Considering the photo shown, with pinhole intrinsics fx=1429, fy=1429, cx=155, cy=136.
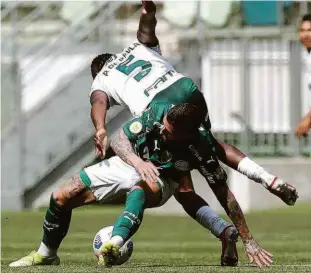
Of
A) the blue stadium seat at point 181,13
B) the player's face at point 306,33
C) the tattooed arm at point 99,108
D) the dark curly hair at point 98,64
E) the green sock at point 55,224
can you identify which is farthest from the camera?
the blue stadium seat at point 181,13

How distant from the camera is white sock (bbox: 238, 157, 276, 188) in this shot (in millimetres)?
11562

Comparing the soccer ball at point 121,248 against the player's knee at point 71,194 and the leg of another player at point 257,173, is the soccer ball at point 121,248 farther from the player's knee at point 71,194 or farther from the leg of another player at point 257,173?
the leg of another player at point 257,173

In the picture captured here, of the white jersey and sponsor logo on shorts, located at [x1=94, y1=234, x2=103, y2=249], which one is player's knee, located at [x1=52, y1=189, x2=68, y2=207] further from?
the white jersey

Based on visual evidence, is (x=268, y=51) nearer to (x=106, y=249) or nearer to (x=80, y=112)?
(x=80, y=112)

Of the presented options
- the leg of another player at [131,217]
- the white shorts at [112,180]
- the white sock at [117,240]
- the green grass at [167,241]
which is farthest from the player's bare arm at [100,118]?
the white sock at [117,240]

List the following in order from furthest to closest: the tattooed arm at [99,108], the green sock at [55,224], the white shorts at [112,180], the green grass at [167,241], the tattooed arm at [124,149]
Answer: the tattooed arm at [99,108], the green sock at [55,224], the green grass at [167,241], the white shorts at [112,180], the tattooed arm at [124,149]

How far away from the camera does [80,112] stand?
25391 millimetres

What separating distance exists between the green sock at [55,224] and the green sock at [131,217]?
0.97 metres

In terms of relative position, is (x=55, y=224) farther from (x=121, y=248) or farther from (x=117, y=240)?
(x=117, y=240)

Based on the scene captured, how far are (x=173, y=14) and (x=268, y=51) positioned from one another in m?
2.29

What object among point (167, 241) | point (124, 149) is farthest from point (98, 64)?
point (167, 241)

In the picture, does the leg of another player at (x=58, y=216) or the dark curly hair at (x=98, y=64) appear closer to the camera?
the leg of another player at (x=58, y=216)

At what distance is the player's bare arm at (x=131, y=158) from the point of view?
11102 millimetres

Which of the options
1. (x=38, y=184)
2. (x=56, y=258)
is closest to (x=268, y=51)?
(x=38, y=184)
